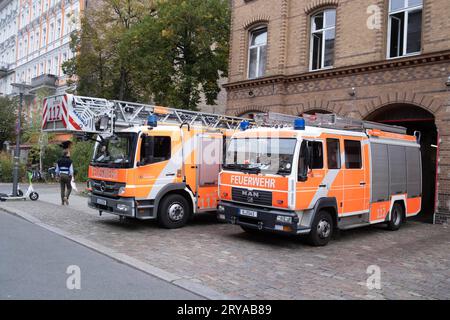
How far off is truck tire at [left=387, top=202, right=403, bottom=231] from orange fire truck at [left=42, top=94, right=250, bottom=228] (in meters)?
4.79

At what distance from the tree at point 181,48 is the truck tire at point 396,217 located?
12.8m

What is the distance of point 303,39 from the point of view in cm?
1659

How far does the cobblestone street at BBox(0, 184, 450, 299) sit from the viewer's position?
5961 mm

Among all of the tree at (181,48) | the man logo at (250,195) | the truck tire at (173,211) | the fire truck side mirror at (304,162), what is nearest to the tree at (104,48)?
the tree at (181,48)

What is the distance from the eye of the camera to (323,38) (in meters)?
16.2

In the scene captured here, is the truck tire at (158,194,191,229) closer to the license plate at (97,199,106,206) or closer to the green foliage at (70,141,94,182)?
the license plate at (97,199,106,206)

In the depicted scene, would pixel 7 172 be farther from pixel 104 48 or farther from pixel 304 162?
pixel 304 162

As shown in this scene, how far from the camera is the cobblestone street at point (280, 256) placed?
596cm

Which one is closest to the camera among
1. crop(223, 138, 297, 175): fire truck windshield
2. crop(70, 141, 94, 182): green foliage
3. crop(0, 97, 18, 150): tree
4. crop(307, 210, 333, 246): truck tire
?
crop(223, 138, 297, 175): fire truck windshield

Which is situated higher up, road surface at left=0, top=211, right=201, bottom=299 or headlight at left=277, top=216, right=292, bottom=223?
headlight at left=277, top=216, right=292, bottom=223

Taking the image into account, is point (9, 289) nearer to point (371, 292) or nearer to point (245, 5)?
point (371, 292)

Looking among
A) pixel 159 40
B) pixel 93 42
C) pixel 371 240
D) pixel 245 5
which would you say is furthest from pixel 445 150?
pixel 93 42

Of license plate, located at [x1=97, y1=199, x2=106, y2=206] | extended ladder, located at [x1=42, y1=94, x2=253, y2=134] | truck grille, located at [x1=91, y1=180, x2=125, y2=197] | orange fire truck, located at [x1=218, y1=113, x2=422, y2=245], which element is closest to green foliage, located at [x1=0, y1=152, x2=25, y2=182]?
extended ladder, located at [x1=42, y1=94, x2=253, y2=134]

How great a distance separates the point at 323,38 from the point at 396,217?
784 centimetres
